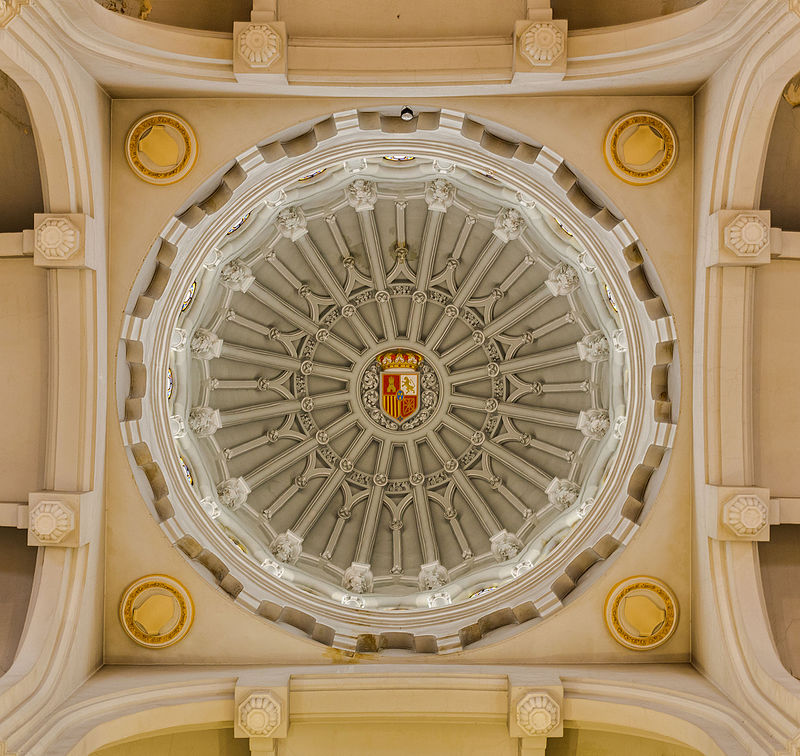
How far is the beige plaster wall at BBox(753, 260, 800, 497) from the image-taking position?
11.2 m

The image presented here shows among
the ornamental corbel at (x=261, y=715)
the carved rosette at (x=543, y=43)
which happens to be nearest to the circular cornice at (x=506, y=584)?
the carved rosette at (x=543, y=43)

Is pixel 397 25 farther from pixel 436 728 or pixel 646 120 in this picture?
pixel 436 728

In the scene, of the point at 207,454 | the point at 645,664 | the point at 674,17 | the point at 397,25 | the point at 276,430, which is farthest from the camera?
the point at 276,430

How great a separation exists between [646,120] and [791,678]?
25.6ft

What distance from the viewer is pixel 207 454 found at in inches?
682

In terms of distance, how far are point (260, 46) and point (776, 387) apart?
8.54 m

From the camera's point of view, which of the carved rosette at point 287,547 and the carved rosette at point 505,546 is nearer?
the carved rosette at point 287,547

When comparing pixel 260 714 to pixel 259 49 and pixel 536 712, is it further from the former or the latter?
pixel 259 49

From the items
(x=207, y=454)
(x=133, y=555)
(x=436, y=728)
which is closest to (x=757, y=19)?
(x=436, y=728)

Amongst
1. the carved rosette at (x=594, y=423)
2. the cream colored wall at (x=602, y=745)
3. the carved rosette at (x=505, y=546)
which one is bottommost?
the cream colored wall at (x=602, y=745)

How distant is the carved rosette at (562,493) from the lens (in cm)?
1767

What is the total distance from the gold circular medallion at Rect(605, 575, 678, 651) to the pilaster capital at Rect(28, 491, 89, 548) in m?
7.82

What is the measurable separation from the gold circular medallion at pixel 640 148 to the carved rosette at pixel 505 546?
31.6 ft

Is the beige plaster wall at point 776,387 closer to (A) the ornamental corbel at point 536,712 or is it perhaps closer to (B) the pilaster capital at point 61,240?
(A) the ornamental corbel at point 536,712
